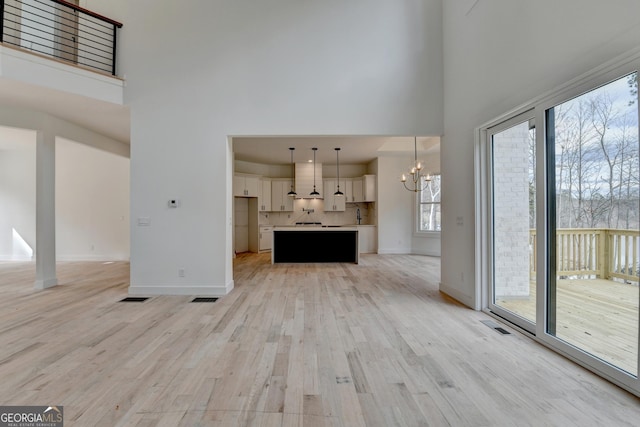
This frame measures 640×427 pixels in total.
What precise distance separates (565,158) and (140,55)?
18.1 feet

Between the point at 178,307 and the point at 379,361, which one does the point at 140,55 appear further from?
the point at 379,361

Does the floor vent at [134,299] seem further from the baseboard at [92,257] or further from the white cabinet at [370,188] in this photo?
the white cabinet at [370,188]

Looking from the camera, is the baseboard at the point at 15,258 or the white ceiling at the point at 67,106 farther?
the baseboard at the point at 15,258

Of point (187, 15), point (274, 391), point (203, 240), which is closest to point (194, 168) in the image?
point (203, 240)

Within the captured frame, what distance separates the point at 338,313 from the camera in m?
3.64

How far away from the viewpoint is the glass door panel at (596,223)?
2119 millimetres

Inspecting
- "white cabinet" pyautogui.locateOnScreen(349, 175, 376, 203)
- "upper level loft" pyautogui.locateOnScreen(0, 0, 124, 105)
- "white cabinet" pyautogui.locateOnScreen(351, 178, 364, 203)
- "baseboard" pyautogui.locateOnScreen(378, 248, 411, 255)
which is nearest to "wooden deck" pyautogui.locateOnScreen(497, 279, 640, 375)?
"upper level loft" pyautogui.locateOnScreen(0, 0, 124, 105)

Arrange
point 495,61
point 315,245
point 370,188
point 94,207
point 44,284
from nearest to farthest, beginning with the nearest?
point 495,61
point 44,284
point 315,245
point 94,207
point 370,188

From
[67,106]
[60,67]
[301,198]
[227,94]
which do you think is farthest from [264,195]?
[60,67]

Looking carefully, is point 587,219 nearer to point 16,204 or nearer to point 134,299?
point 134,299

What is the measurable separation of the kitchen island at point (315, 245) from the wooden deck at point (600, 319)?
4805mm

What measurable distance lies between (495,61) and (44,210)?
6996 mm

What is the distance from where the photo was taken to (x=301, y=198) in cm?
992

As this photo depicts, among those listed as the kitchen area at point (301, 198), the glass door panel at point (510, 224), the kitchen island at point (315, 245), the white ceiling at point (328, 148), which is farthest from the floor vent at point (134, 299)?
the kitchen area at point (301, 198)
